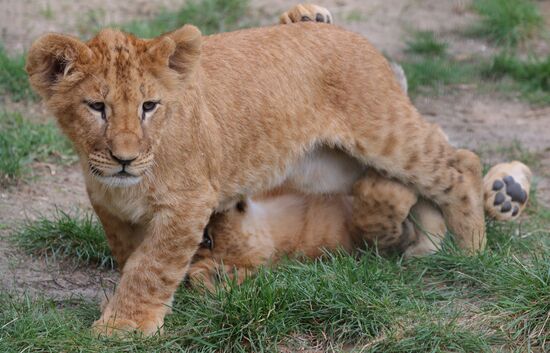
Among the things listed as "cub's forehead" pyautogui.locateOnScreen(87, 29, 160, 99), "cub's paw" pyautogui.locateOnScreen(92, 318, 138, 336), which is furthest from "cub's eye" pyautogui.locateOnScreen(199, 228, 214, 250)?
"cub's forehead" pyautogui.locateOnScreen(87, 29, 160, 99)

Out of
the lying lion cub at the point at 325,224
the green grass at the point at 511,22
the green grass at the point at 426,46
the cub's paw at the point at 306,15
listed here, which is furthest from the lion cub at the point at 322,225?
the green grass at the point at 511,22

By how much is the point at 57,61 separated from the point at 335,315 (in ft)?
6.38

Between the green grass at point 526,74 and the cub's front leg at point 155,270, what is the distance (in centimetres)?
561

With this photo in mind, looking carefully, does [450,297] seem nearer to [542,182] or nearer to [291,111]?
[291,111]

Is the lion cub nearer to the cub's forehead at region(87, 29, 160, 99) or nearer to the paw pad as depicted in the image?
the paw pad

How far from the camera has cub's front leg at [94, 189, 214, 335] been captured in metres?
5.73

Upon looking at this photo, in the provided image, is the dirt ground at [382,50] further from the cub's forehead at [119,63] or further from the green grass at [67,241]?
the cub's forehead at [119,63]

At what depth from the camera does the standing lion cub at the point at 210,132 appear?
536 cm

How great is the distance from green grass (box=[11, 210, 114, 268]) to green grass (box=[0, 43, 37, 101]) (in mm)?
2555

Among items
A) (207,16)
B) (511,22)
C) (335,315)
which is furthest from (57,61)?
(511,22)

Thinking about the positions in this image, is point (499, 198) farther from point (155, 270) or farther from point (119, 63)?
point (119, 63)

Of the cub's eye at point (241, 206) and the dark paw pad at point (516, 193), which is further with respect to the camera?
the dark paw pad at point (516, 193)

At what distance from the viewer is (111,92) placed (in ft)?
17.3

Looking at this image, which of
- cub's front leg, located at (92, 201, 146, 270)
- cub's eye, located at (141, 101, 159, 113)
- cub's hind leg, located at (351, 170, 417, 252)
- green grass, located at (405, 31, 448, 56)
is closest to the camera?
cub's eye, located at (141, 101, 159, 113)
